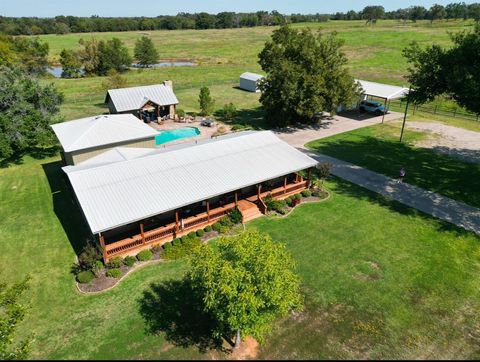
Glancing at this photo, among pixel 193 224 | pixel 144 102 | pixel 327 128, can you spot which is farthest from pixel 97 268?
pixel 327 128

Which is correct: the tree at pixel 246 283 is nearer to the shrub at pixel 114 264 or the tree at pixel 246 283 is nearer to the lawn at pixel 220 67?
the shrub at pixel 114 264

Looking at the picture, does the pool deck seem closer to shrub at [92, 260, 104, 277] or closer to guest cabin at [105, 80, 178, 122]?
guest cabin at [105, 80, 178, 122]

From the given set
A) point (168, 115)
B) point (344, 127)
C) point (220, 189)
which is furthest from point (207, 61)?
point (220, 189)

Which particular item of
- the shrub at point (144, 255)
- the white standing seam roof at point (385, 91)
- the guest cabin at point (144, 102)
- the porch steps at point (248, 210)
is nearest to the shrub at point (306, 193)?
the porch steps at point (248, 210)

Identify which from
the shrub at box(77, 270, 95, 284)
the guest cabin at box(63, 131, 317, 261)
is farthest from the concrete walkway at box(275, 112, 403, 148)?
the shrub at box(77, 270, 95, 284)

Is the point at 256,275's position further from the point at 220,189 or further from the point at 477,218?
the point at 477,218
